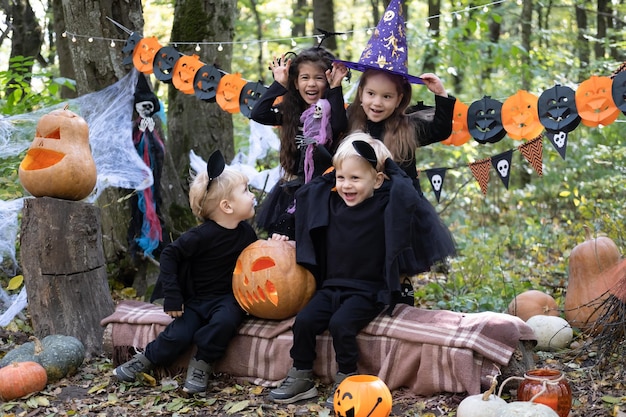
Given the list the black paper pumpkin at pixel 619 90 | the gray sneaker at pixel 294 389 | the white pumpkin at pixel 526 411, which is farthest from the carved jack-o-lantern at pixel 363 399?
the black paper pumpkin at pixel 619 90

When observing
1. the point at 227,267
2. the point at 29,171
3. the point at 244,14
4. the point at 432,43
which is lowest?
the point at 227,267

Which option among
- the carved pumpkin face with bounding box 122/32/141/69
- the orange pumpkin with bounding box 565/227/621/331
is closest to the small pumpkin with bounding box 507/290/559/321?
the orange pumpkin with bounding box 565/227/621/331

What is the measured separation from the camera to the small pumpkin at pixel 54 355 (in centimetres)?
467

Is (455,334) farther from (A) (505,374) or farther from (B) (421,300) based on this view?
(B) (421,300)

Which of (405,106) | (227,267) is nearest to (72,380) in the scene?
(227,267)

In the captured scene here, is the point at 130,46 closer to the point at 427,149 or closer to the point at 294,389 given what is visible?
the point at 294,389

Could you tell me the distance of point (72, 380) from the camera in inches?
187

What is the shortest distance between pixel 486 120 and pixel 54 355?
343 cm

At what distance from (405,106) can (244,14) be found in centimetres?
1590

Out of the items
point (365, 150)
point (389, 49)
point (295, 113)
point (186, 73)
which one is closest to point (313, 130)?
point (295, 113)

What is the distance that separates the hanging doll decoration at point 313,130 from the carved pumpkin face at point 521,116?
4.10ft

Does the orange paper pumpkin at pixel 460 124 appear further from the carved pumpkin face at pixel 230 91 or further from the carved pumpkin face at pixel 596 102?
the carved pumpkin face at pixel 230 91

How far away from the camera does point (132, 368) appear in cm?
467

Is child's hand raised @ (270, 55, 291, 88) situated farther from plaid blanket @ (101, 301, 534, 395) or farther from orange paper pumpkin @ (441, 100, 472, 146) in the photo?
plaid blanket @ (101, 301, 534, 395)
